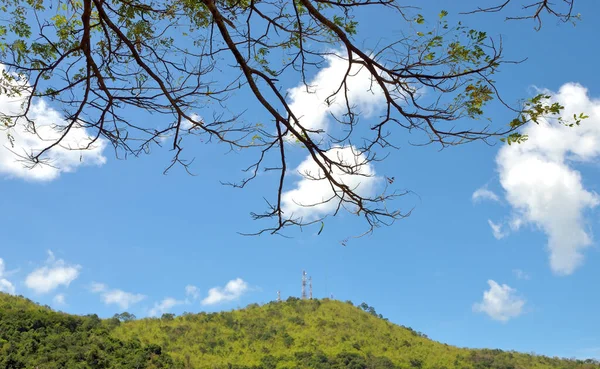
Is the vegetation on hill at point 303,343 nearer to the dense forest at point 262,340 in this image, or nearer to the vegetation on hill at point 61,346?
the dense forest at point 262,340

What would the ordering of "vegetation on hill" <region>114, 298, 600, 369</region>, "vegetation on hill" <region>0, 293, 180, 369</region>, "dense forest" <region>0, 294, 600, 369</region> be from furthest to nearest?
"vegetation on hill" <region>114, 298, 600, 369</region> → "dense forest" <region>0, 294, 600, 369</region> → "vegetation on hill" <region>0, 293, 180, 369</region>

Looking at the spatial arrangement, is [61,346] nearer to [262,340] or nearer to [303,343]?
[262,340]

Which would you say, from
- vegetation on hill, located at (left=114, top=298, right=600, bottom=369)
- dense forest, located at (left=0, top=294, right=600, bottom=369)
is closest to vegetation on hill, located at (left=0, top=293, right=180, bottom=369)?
dense forest, located at (left=0, top=294, right=600, bottom=369)

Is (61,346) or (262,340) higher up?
(262,340)

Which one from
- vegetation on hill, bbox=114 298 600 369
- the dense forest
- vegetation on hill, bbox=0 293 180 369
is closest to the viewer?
vegetation on hill, bbox=0 293 180 369

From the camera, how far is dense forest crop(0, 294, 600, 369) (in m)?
28.5

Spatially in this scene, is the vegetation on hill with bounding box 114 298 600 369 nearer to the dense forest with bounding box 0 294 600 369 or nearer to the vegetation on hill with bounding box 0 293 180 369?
the dense forest with bounding box 0 294 600 369

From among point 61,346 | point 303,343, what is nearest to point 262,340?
point 303,343

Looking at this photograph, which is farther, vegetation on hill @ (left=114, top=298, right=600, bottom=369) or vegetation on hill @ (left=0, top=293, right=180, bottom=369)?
vegetation on hill @ (left=114, top=298, right=600, bottom=369)

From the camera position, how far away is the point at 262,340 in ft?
141

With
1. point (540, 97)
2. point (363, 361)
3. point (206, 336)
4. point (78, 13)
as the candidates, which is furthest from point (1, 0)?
point (206, 336)

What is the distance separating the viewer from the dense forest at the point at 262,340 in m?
28.5

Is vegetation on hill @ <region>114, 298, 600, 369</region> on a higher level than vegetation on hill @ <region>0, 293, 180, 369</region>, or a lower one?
higher

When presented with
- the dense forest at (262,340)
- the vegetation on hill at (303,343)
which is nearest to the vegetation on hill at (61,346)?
the dense forest at (262,340)
